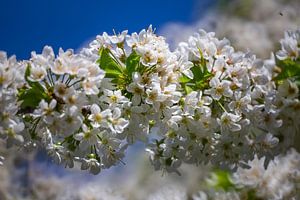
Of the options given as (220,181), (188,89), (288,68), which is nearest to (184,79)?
(188,89)

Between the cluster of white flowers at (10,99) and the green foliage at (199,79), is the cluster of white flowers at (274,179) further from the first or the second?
the cluster of white flowers at (10,99)

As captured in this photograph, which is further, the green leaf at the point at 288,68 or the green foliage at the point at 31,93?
the green leaf at the point at 288,68

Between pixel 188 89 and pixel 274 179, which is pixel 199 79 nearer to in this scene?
pixel 188 89

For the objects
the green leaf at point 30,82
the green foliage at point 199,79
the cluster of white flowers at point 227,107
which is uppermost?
the green leaf at point 30,82

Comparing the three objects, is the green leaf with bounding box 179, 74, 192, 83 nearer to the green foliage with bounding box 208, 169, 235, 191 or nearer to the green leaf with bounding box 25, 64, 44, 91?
the green leaf with bounding box 25, 64, 44, 91

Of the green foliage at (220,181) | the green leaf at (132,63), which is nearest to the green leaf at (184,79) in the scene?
the green leaf at (132,63)

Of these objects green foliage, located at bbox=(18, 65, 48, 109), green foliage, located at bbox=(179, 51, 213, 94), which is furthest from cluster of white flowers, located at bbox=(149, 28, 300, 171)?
green foliage, located at bbox=(18, 65, 48, 109)

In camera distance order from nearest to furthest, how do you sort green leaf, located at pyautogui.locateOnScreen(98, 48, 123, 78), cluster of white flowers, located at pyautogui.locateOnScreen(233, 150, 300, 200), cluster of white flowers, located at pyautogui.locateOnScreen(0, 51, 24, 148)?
cluster of white flowers, located at pyautogui.locateOnScreen(0, 51, 24, 148)
green leaf, located at pyautogui.locateOnScreen(98, 48, 123, 78)
cluster of white flowers, located at pyautogui.locateOnScreen(233, 150, 300, 200)
